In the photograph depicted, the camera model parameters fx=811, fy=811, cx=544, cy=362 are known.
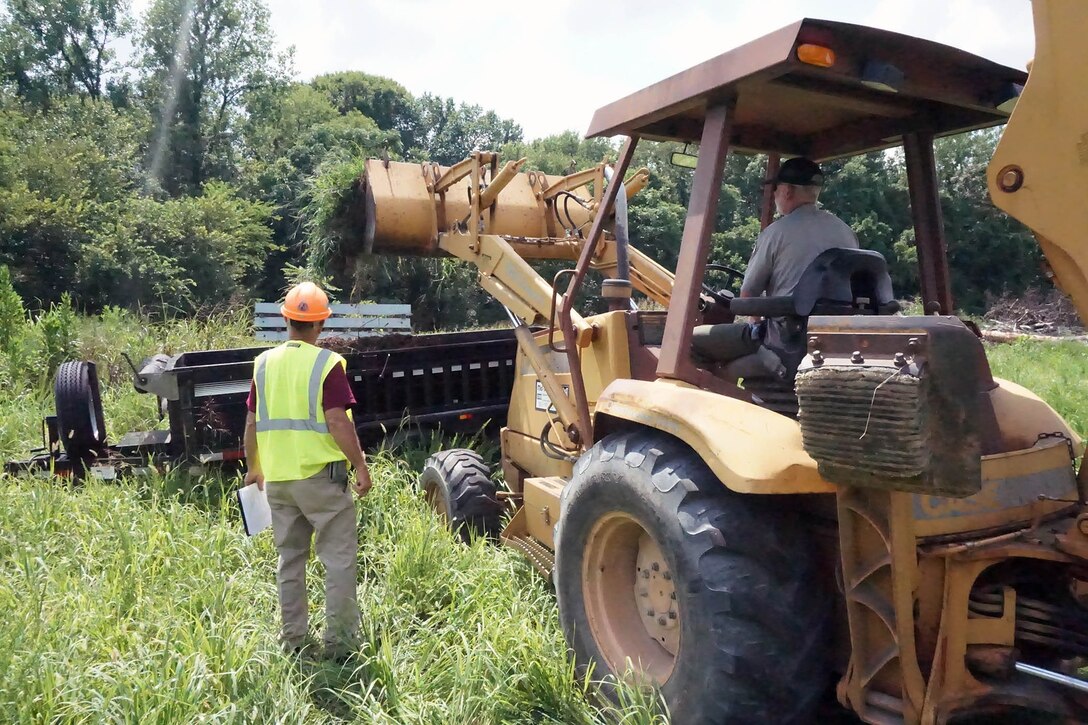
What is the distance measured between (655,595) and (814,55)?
1.95 metres

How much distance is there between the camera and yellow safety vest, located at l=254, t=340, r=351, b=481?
3.59 m

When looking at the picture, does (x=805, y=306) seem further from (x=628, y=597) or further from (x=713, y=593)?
(x=628, y=597)

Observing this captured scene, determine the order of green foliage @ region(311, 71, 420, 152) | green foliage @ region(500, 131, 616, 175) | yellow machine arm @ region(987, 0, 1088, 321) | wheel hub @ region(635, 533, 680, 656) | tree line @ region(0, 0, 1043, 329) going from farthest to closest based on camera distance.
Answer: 1. green foliage @ region(311, 71, 420, 152)
2. green foliage @ region(500, 131, 616, 175)
3. tree line @ region(0, 0, 1043, 329)
4. wheel hub @ region(635, 533, 680, 656)
5. yellow machine arm @ region(987, 0, 1088, 321)

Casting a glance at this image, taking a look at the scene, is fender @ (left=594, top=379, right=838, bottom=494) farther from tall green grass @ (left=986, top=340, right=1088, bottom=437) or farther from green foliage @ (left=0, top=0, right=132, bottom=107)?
green foliage @ (left=0, top=0, right=132, bottom=107)

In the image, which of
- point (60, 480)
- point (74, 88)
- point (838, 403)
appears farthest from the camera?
point (74, 88)

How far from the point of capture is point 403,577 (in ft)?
13.8

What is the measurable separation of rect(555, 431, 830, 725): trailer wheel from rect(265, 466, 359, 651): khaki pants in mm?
1227

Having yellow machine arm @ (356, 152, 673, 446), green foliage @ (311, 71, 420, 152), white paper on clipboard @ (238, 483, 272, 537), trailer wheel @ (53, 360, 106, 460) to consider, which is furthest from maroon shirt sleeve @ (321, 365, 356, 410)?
green foliage @ (311, 71, 420, 152)

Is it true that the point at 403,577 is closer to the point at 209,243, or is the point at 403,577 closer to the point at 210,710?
the point at 210,710

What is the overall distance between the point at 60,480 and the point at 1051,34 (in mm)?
6233

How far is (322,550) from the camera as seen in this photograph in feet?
12.1

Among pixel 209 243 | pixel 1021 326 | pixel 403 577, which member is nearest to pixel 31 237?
pixel 209 243

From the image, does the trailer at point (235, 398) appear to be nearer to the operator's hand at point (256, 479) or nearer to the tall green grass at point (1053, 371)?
the operator's hand at point (256, 479)

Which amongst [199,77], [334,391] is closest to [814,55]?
[334,391]
